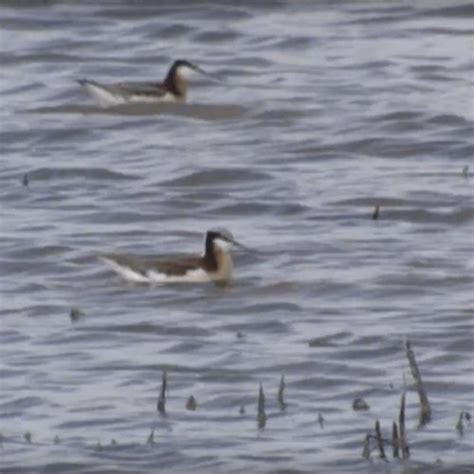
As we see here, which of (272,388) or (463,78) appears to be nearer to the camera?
(272,388)

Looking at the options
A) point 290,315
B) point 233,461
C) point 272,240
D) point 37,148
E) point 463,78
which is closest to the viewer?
point 233,461

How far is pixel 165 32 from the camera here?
70.9ft

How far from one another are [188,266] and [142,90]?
524 centimetres

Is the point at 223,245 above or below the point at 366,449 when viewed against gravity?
below

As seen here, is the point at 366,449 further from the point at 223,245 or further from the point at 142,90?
the point at 142,90

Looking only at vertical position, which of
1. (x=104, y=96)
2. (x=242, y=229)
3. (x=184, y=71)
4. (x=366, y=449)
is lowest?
(x=242, y=229)

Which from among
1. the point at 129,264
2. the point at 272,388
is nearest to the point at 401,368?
the point at 272,388

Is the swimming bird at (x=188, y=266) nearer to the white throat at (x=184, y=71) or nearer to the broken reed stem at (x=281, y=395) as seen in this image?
the broken reed stem at (x=281, y=395)

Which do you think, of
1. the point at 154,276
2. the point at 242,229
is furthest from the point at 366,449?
the point at 242,229

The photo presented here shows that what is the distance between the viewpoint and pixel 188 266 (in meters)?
13.4

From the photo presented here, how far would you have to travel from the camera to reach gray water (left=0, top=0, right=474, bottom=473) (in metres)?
9.77

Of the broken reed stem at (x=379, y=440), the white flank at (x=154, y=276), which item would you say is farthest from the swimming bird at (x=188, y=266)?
the broken reed stem at (x=379, y=440)

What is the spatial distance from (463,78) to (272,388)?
906cm

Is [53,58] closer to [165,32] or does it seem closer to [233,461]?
[165,32]
